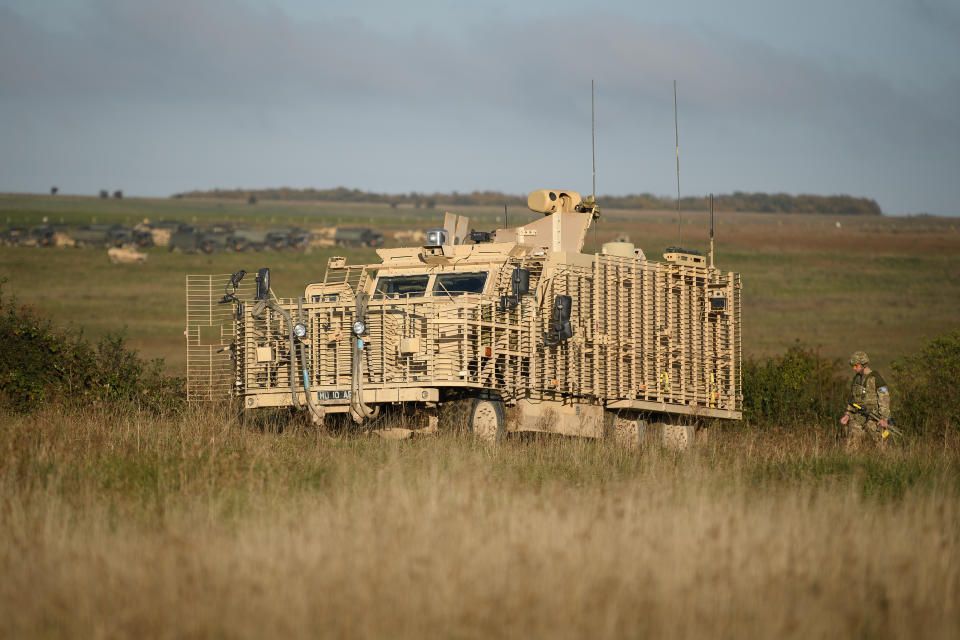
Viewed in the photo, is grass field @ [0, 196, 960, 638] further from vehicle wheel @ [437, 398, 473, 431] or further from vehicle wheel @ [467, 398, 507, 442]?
vehicle wheel @ [437, 398, 473, 431]

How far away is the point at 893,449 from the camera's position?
17.9 metres

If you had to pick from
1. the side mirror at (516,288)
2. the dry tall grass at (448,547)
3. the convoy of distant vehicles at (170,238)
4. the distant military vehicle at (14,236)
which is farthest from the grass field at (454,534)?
the distant military vehicle at (14,236)

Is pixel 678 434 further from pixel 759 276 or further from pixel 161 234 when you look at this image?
pixel 161 234

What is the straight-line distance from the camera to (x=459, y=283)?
1875 cm

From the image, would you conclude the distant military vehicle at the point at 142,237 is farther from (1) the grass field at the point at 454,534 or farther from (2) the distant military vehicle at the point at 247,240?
(1) the grass field at the point at 454,534

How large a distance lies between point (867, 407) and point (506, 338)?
5599mm

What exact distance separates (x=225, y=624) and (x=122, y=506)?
389 centimetres

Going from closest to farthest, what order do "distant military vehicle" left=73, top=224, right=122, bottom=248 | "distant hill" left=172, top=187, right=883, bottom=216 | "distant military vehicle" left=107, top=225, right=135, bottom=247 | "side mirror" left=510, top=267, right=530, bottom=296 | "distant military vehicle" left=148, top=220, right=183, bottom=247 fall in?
"side mirror" left=510, top=267, right=530, bottom=296
"distant military vehicle" left=73, top=224, right=122, bottom=248
"distant military vehicle" left=107, top=225, right=135, bottom=247
"distant military vehicle" left=148, top=220, right=183, bottom=247
"distant hill" left=172, top=187, right=883, bottom=216

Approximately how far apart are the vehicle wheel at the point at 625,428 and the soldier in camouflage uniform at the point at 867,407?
3.00 m

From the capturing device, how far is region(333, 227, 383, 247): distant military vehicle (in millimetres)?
88438

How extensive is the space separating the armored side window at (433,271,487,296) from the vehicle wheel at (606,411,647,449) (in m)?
2.84

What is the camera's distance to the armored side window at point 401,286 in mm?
19078

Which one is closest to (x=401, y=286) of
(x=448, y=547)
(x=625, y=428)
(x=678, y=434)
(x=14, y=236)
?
(x=625, y=428)

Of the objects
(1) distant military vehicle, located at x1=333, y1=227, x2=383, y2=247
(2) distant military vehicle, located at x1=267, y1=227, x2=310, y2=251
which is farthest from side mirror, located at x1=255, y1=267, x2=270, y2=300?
(1) distant military vehicle, located at x1=333, y1=227, x2=383, y2=247
